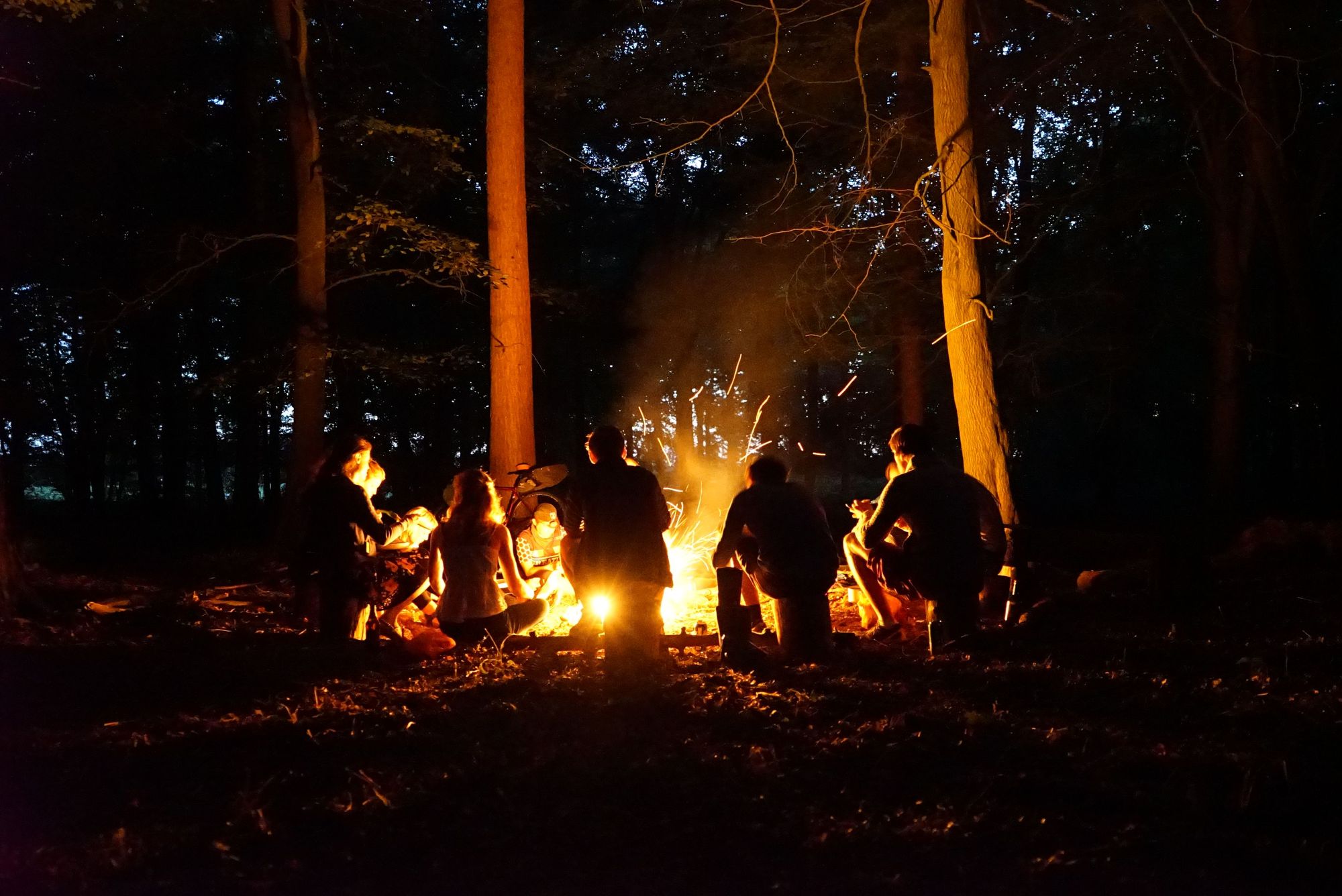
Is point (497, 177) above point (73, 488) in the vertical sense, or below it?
above

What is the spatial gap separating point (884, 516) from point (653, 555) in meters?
1.59

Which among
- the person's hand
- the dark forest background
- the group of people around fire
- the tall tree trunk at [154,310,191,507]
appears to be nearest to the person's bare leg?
the group of people around fire

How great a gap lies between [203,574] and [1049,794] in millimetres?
10521

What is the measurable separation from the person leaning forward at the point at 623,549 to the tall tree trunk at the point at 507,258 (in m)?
4.08

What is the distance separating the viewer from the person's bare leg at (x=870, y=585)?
23.3 ft

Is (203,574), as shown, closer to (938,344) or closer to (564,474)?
(564,474)

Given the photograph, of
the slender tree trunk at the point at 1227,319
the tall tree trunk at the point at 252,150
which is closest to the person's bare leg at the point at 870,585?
the tall tree trunk at the point at 252,150

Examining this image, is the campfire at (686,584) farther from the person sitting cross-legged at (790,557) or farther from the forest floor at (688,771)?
the forest floor at (688,771)

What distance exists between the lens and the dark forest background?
41.1ft

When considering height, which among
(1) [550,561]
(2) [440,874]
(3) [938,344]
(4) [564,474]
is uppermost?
(3) [938,344]

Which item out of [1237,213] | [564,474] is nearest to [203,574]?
[564,474]

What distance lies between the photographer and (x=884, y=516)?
20.8 ft

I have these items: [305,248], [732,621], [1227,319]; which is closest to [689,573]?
[732,621]

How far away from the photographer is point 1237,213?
15.2 metres
